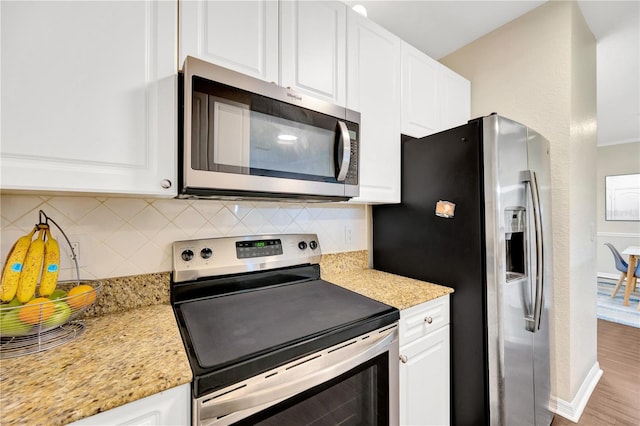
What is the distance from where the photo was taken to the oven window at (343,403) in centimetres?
79

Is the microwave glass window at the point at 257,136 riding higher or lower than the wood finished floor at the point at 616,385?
higher

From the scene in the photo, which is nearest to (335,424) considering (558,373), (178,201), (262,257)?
(262,257)

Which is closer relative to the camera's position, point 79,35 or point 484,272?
point 79,35

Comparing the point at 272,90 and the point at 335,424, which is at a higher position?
the point at 272,90

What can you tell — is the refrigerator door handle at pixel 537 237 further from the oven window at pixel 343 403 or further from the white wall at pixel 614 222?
the white wall at pixel 614 222

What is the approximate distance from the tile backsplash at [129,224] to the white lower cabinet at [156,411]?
0.63 metres

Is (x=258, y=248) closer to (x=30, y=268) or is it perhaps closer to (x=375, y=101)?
(x=30, y=268)

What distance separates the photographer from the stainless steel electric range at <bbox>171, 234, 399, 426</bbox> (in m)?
0.72

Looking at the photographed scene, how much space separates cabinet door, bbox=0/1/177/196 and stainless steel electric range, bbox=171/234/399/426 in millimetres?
445

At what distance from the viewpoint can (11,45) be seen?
0.70 metres

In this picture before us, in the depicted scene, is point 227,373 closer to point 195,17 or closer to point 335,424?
point 335,424

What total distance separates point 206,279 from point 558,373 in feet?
7.41

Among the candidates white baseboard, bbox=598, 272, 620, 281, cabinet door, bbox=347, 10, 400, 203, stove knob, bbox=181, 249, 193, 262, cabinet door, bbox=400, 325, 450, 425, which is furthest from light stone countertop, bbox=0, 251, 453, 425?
white baseboard, bbox=598, 272, 620, 281

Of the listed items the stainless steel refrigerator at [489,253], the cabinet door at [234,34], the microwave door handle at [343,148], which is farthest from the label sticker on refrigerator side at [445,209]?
the cabinet door at [234,34]
